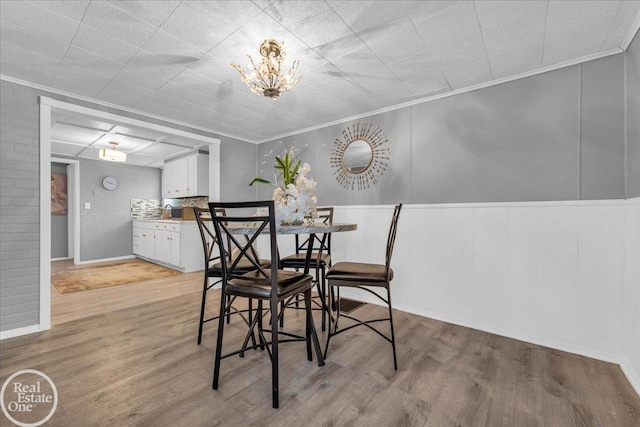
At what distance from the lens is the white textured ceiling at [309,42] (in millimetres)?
1604

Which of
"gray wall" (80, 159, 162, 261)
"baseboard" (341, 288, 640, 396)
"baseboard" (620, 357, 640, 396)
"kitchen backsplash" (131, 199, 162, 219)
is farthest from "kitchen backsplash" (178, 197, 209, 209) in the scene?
"baseboard" (620, 357, 640, 396)

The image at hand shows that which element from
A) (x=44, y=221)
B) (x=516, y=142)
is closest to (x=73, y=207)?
(x=44, y=221)

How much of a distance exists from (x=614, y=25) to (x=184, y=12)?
266 cm

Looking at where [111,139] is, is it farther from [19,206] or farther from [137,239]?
[137,239]

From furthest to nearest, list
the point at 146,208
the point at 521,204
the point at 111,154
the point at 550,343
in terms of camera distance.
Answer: the point at 146,208
the point at 111,154
the point at 521,204
the point at 550,343

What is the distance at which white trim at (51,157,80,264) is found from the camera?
564cm

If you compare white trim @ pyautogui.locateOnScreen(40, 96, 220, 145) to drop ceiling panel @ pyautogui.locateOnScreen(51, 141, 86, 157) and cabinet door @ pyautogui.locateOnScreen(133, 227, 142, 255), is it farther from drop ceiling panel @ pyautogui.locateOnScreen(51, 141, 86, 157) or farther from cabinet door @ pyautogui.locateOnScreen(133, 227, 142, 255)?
cabinet door @ pyautogui.locateOnScreen(133, 227, 142, 255)

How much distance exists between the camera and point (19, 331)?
7.73 feet

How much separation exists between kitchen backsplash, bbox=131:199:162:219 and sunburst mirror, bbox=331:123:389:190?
5411mm

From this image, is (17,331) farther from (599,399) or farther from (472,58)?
(472,58)

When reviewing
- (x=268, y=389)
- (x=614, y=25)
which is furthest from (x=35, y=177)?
(x=614, y=25)

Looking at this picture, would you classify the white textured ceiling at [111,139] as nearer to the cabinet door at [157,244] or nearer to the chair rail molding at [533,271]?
the cabinet door at [157,244]

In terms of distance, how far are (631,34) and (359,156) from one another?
2.25 meters

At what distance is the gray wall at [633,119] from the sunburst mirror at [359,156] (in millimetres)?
1844
